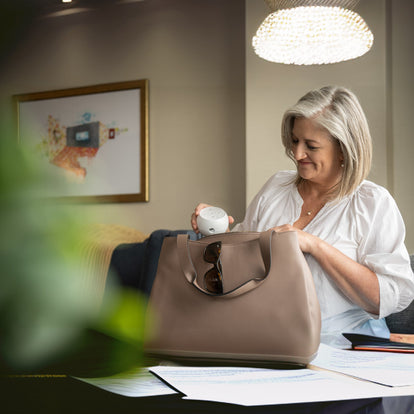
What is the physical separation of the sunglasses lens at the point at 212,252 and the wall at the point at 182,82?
2730 mm

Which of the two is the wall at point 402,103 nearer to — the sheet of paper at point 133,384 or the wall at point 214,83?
the wall at point 214,83

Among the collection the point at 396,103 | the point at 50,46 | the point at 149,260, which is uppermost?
the point at 50,46

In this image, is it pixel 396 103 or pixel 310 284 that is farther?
pixel 396 103

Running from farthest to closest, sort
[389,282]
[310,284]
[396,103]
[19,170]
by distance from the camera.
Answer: [396,103] → [389,282] → [310,284] → [19,170]

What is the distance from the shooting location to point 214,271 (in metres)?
0.82

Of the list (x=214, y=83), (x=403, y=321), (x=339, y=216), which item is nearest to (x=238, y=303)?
(x=339, y=216)

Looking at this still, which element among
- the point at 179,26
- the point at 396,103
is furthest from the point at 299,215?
the point at 179,26

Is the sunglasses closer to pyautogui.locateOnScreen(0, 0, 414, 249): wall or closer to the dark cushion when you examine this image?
the dark cushion

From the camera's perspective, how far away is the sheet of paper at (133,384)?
0.26 metres

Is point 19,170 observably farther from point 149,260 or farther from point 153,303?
point 149,260

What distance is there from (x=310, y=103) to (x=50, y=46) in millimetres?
3451

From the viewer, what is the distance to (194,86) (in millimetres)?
3742

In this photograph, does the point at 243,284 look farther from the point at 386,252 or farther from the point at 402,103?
the point at 402,103

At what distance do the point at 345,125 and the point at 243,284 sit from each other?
2.62 ft
